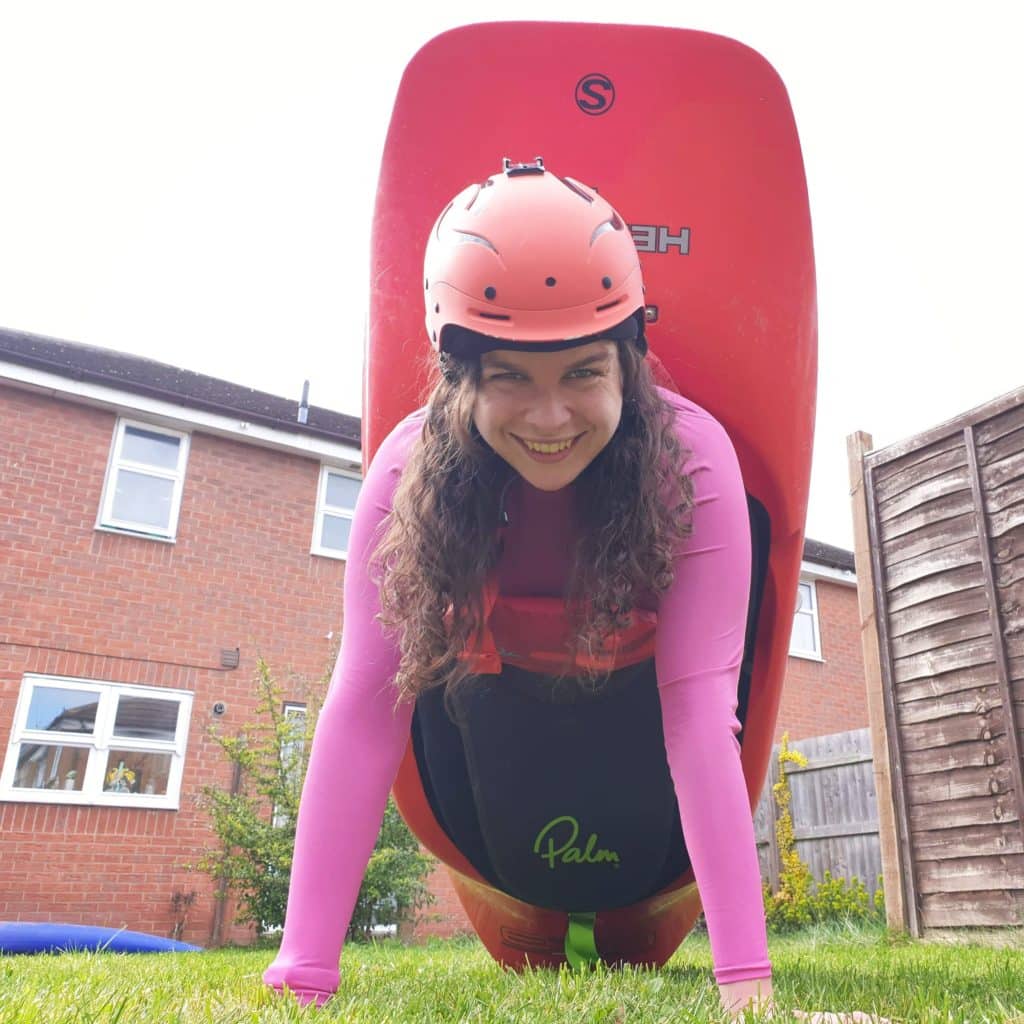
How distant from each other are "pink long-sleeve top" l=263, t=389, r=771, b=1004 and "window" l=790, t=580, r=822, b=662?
1306 centimetres

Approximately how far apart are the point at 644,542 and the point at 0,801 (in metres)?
8.37

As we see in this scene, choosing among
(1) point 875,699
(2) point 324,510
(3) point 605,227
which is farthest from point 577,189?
(2) point 324,510

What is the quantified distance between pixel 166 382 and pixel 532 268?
10.1m

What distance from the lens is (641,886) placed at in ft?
6.98

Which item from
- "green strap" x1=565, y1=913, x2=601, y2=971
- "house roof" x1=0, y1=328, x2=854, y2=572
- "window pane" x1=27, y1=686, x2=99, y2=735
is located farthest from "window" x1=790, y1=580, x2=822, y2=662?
"green strap" x1=565, y1=913, x2=601, y2=971

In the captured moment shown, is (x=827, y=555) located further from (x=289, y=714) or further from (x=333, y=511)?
(x=289, y=714)

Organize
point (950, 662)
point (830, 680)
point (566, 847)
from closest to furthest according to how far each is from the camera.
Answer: point (566, 847) < point (950, 662) < point (830, 680)

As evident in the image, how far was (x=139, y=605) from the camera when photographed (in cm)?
957

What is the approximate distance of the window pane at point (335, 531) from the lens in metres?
10.9

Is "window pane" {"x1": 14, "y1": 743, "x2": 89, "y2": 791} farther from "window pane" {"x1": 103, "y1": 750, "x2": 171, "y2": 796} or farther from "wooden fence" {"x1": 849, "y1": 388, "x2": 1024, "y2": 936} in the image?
"wooden fence" {"x1": 849, "y1": 388, "x2": 1024, "y2": 936}

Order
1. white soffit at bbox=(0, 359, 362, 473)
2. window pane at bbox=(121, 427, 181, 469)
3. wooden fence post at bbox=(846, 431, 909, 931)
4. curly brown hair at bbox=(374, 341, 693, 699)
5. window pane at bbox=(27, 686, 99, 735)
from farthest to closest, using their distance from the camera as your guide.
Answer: window pane at bbox=(121, 427, 181, 469) < white soffit at bbox=(0, 359, 362, 473) < window pane at bbox=(27, 686, 99, 735) < wooden fence post at bbox=(846, 431, 909, 931) < curly brown hair at bbox=(374, 341, 693, 699)

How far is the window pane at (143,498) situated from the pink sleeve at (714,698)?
9014 millimetres

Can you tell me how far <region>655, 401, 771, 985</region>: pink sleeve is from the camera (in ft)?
4.77

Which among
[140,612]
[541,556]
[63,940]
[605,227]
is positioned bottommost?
[63,940]
